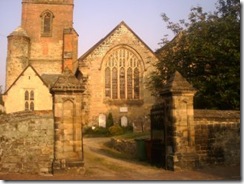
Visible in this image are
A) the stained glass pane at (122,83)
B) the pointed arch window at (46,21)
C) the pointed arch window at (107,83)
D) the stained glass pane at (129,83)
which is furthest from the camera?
the pointed arch window at (46,21)

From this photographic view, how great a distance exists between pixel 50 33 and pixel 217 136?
3203 cm

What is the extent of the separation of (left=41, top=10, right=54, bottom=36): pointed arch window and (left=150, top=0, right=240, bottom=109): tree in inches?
971

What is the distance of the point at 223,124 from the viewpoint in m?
13.0

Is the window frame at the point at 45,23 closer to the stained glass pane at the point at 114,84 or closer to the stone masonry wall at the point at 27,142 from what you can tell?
the stained glass pane at the point at 114,84

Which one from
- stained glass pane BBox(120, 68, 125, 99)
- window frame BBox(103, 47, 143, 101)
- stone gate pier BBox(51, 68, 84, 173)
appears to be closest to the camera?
stone gate pier BBox(51, 68, 84, 173)

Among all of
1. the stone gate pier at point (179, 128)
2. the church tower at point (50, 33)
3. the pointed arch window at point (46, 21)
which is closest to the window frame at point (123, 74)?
the church tower at point (50, 33)

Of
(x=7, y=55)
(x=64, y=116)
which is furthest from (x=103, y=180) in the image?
(x=7, y=55)

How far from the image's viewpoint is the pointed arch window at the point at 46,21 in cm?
4075

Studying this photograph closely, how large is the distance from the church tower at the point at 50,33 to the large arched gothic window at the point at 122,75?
702 centimetres

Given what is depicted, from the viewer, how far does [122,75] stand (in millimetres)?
33875

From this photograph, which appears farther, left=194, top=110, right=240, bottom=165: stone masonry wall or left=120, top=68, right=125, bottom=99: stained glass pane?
left=120, top=68, right=125, bottom=99: stained glass pane

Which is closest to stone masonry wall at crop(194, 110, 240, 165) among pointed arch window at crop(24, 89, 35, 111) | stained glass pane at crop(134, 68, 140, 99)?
stained glass pane at crop(134, 68, 140, 99)

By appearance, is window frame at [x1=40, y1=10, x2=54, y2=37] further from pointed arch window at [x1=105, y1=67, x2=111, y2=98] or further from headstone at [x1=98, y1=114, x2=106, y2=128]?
headstone at [x1=98, y1=114, x2=106, y2=128]

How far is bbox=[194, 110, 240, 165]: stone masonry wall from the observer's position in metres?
12.5
